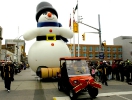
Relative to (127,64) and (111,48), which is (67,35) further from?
(111,48)

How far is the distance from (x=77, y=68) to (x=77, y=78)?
0.84 metres

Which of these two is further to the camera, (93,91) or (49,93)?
(49,93)

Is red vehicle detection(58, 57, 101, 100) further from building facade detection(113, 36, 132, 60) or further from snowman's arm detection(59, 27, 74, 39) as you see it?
building facade detection(113, 36, 132, 60)

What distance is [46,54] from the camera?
17156 mm

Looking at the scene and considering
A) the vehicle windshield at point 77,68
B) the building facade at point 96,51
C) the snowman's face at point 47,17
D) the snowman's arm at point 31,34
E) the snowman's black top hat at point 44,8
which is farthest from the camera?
the building facade at point 96,51

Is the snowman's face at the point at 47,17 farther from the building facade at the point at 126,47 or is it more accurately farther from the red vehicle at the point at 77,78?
the building facade at the point at 126,47

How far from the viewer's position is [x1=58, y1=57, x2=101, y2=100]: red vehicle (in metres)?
9.09

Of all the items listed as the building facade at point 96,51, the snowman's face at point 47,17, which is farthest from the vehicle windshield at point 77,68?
the building facade at point 96,51

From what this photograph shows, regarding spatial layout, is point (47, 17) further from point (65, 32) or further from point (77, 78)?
point (77, 78)

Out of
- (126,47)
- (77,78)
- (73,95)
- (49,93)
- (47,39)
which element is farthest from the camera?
(126,47)

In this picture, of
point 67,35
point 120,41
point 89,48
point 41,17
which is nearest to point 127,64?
point 67,35

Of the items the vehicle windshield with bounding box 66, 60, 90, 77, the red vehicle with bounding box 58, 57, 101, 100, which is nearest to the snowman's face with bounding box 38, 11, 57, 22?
the red vehicle with bounding box 58, 57, 101, 100

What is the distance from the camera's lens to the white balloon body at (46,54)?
17.2 metres

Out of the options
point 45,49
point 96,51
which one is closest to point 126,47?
point 96,51
